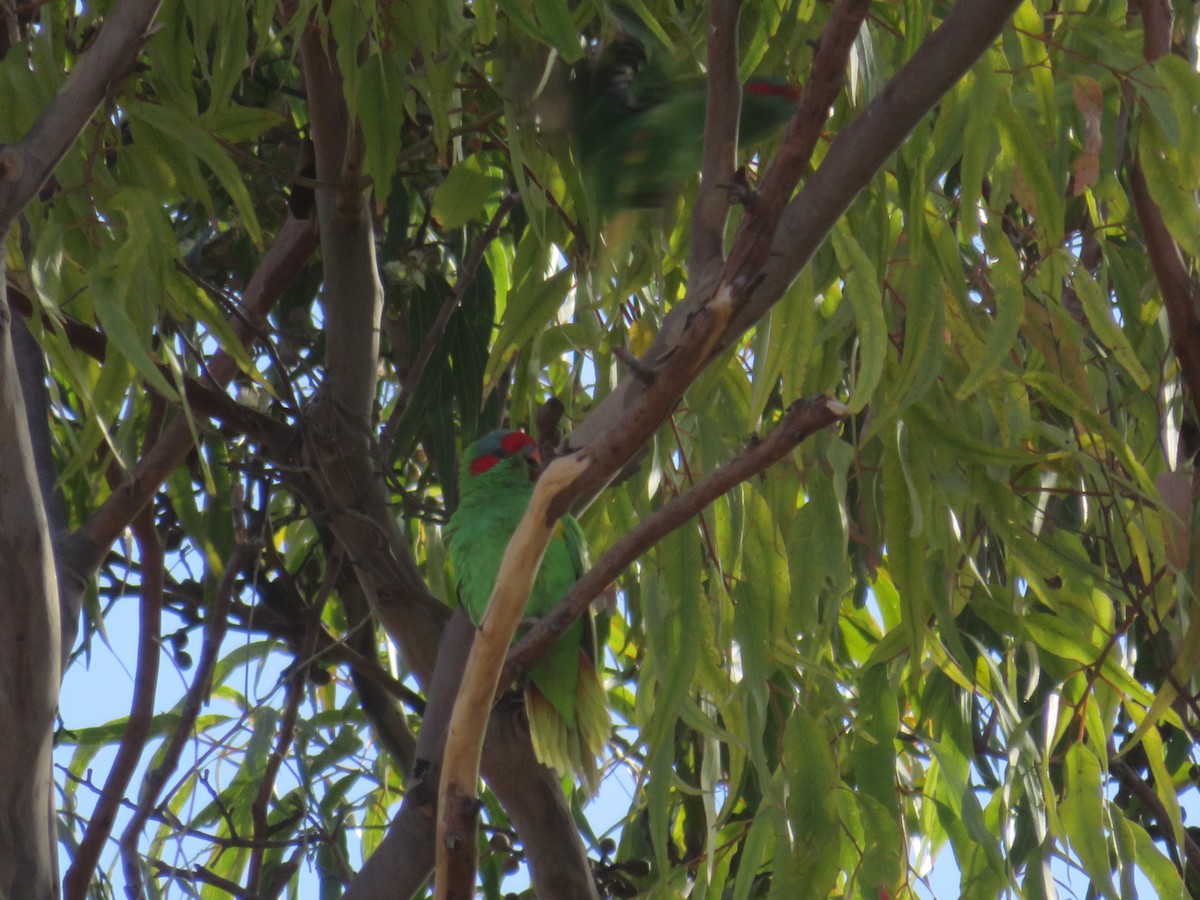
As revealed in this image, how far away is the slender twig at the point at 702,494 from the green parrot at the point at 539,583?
2.48ft

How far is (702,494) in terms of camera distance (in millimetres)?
1089

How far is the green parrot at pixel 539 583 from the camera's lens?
2145mm

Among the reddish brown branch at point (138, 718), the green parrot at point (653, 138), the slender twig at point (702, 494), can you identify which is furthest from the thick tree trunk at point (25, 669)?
the green parrot at point (653, 138)

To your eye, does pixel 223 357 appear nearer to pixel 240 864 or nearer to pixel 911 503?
pixel 240 864

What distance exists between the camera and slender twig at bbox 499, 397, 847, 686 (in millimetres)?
1031

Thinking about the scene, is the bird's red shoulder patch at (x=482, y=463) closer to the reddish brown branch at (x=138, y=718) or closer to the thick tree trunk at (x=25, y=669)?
the reddish brown branch at (x=138, y=718)

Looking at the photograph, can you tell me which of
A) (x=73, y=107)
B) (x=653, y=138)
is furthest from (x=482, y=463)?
(x=73, y=107)

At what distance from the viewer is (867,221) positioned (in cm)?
149

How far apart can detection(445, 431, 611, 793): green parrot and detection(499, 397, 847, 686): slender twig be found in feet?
2.48

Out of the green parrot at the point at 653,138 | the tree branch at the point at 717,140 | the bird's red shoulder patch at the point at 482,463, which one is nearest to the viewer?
the tree branch at the point at 717,140

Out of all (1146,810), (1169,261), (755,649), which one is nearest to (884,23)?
(1169,261)

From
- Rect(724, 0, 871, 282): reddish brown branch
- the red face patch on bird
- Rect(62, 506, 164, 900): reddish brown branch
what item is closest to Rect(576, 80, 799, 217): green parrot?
Rect(724, 0, 871, 282): reddish brown branch

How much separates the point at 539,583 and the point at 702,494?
138cm

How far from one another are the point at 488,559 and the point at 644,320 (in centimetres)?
71
